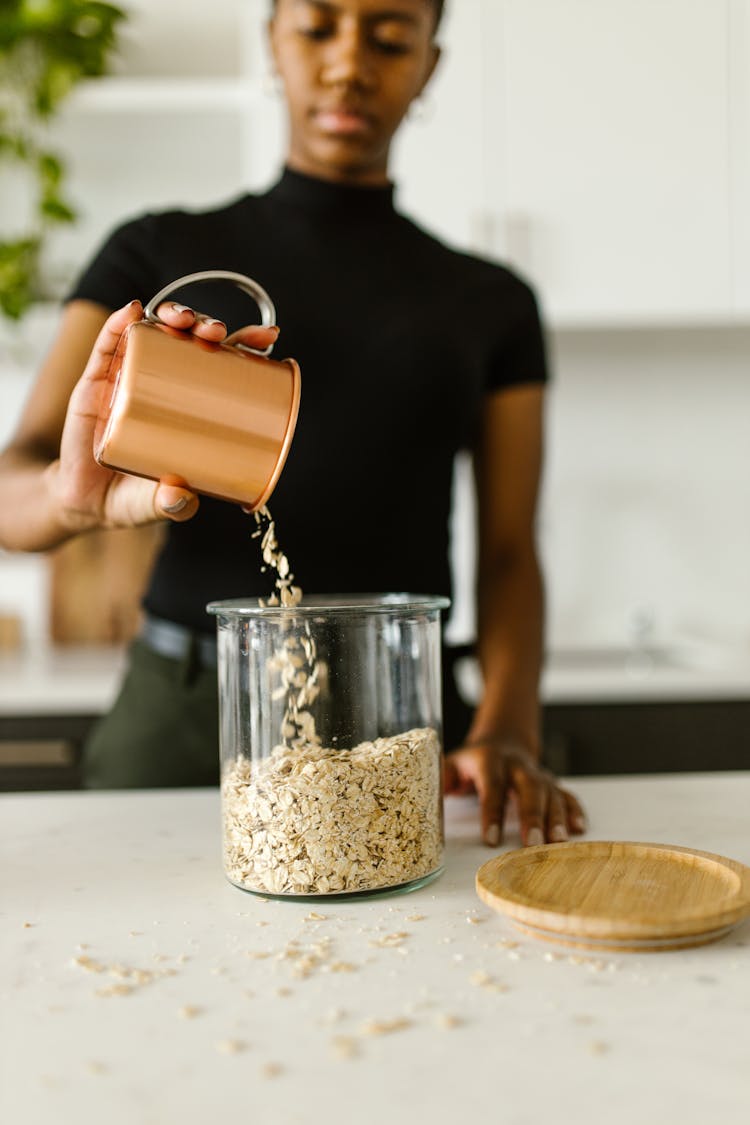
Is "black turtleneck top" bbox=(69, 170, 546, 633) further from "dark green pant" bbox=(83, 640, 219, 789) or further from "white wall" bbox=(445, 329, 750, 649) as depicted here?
"white wall" bbox=(445, 329, 750, 649)

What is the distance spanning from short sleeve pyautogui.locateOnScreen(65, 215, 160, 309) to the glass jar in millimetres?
578

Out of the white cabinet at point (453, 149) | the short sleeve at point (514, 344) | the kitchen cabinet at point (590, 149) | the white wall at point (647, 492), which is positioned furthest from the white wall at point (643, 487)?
the short sleeve at point (514, 344)

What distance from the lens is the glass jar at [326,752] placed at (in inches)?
27.8

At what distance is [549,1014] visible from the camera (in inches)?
21.1

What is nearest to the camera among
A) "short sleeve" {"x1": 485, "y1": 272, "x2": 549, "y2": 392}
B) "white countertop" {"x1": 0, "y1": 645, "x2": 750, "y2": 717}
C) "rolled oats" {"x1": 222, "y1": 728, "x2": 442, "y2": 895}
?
"rolled oats" {"x1": 222, "y1": 728, "x2": 442, "y2": 895}

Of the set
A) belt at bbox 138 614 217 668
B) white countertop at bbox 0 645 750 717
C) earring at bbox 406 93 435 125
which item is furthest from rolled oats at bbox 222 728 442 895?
white countertop at bbox 0 645 750 717

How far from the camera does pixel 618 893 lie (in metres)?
0.68

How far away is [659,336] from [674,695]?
0.90 meters

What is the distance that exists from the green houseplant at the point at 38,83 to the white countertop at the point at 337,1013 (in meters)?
1.62

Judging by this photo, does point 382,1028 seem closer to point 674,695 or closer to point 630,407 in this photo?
point 674,695

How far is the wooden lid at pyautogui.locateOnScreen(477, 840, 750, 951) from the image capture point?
601mm

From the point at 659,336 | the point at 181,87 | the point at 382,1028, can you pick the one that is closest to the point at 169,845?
the point at 382,1028


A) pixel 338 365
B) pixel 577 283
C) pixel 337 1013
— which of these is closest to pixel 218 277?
pixel 337 1013

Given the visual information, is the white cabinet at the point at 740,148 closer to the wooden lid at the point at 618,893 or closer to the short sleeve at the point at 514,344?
the short sleeve at the point at 514,344
